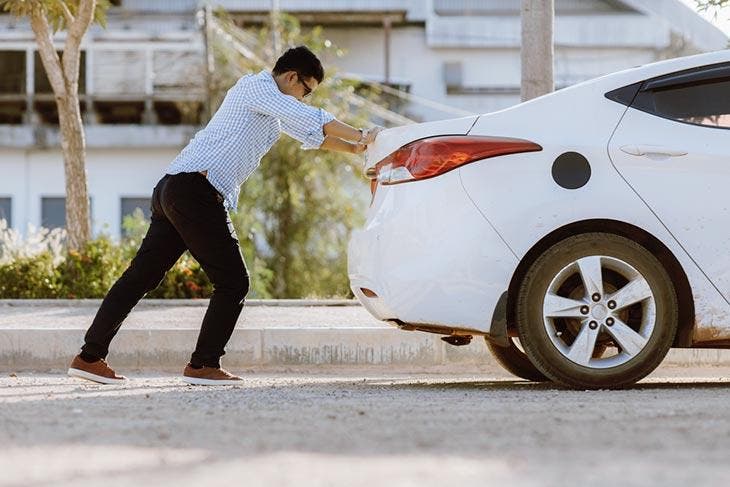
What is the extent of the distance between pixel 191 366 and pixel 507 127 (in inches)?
81.3

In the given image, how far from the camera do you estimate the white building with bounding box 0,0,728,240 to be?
30109mm

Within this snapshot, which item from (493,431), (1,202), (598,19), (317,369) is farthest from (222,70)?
(493,431)

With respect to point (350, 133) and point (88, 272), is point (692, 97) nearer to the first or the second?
point (350, 133)

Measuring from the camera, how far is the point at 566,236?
6.57m

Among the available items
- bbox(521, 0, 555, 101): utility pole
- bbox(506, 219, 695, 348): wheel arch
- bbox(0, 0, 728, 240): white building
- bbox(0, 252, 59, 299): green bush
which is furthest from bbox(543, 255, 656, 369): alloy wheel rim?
bbox(0, 0, 728, 240): white building

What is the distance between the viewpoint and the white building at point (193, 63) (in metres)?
30.1

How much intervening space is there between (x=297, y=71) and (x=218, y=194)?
2.36ft

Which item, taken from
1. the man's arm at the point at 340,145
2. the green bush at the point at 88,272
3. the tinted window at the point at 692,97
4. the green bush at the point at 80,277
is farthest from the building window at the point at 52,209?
the tinted window at the point at 692,97

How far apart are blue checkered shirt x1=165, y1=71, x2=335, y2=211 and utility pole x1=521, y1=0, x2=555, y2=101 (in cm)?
370

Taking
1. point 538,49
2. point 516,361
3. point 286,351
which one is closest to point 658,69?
point 516,361

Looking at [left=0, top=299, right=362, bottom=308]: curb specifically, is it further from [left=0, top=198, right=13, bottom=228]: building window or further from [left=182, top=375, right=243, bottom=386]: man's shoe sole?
[left=0, top=198, right=13, bottom=228]: building window

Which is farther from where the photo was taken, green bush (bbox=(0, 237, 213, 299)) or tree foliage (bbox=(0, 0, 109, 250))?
tree foliage (bbox=(0, 0, 109, 250))

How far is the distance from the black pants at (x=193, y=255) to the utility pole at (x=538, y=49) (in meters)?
3.87

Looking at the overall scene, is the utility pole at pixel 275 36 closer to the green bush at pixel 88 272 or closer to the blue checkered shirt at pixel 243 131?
the green bush at pixel 88 272
